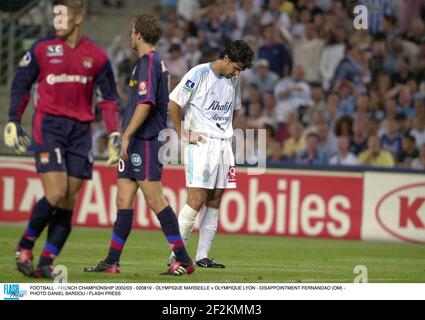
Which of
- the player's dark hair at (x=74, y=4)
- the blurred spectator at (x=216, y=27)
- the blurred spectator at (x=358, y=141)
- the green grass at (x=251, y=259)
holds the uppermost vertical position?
the blurred spectator at (x=216, y=27)

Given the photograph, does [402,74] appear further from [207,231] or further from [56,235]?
[56,235]

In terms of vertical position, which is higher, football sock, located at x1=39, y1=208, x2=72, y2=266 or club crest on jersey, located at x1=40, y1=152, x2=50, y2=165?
club crest on jersey, located at x1=40, y1=152, x2=50, y2=165

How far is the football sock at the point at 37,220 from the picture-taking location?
9.49m

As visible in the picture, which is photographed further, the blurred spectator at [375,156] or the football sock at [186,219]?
the blurred spectator at [375,156]

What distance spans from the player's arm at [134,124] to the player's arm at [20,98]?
917mm

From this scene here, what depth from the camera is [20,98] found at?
951cm

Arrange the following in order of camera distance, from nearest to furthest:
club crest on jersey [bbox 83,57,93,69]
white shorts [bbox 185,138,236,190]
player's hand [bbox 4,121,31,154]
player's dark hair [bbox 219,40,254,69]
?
1. player's hand [bbox 4,121,31,154]
2. club crest on jersey [bbox 83,57,93,69]
3. player's dark hair [bbox 219,40,254,69]
4. white shorts [bbox 185,138,236,190]

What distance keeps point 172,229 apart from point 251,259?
8.78ft

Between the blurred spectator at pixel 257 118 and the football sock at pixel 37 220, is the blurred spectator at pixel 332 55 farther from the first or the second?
the football sock at pixel 37 220

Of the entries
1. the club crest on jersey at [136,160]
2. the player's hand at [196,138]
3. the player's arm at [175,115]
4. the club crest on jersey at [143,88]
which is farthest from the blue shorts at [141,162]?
the player's hand at [196,138]

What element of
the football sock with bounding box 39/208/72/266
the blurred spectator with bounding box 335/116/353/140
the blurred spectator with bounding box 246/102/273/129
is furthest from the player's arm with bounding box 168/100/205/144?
the blurred spectator with bounding box 246/102/273/129

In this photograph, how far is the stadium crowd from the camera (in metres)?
18.4

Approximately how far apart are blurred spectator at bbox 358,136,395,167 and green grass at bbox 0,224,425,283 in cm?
193

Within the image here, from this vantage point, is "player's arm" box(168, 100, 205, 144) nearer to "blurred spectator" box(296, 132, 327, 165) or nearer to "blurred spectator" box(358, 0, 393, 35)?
"blurred spectator" box(296, 132, 327, 165)
